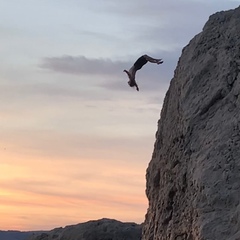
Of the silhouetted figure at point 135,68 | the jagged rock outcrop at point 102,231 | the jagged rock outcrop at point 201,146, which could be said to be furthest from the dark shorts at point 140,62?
the jagged rock outcrop at point 102,231

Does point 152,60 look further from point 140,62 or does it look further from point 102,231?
point 102,231

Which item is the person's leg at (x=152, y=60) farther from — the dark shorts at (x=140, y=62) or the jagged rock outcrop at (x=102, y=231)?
the jagged rock outcrop at (x=102, y=231)

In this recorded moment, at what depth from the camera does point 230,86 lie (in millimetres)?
7781

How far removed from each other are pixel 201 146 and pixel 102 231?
11.9 metres

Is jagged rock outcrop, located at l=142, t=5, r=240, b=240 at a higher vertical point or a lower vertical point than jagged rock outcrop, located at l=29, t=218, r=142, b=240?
lower

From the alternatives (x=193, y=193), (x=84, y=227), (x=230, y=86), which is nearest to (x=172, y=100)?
(x=230, y=86)

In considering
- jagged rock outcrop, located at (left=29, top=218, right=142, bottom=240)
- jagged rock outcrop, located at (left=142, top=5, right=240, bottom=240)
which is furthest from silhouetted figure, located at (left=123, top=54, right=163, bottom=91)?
jagged rock outcrop, located at (left=29, top=218, right=142, bottom=240)

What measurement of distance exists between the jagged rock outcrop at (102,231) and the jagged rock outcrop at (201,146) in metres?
10.2

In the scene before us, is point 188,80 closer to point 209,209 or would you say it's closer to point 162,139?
point 162,139

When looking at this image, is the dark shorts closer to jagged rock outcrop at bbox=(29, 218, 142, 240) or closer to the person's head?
the person's head

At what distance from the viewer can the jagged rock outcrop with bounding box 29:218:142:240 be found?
1886 cm

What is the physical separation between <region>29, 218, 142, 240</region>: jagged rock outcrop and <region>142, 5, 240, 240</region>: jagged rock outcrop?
1022 centimetres

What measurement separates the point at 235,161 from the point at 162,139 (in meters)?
1.61

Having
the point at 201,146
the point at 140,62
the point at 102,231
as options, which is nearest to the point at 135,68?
the point at 140,62
